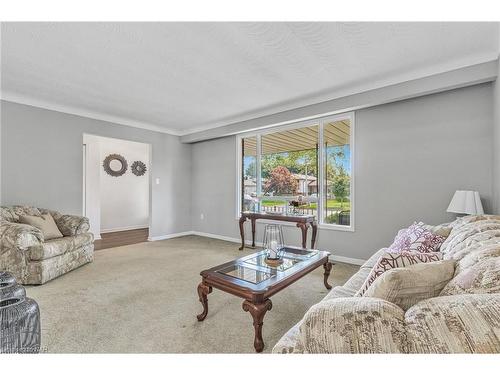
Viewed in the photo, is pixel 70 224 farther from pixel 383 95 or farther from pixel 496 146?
pixel 496 146

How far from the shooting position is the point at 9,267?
2.80 metres

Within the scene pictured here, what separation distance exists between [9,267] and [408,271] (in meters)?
3.78

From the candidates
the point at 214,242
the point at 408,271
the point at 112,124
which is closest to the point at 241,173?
the point at 214,242

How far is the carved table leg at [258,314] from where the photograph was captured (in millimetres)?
1629

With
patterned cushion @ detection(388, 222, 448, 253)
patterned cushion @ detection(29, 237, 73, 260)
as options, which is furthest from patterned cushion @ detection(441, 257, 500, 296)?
patterned cushion @ detection(29, 237, 73, 260)

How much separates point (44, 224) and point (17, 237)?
542 mm

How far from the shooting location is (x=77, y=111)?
13.6ft

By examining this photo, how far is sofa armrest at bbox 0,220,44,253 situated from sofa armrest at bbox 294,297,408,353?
3.25m

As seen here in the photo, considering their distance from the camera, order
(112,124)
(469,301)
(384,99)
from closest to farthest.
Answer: (469,301)
(384,99)
(112,124)

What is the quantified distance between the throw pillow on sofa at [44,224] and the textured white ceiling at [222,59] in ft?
5.50

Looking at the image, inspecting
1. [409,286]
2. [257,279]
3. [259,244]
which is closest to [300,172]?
[259,244]

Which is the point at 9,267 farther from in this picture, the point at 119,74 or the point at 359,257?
the point at 359,257

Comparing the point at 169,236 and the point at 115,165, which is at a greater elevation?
the point at 115,165

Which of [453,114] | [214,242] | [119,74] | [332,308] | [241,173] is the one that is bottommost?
[214,242]
